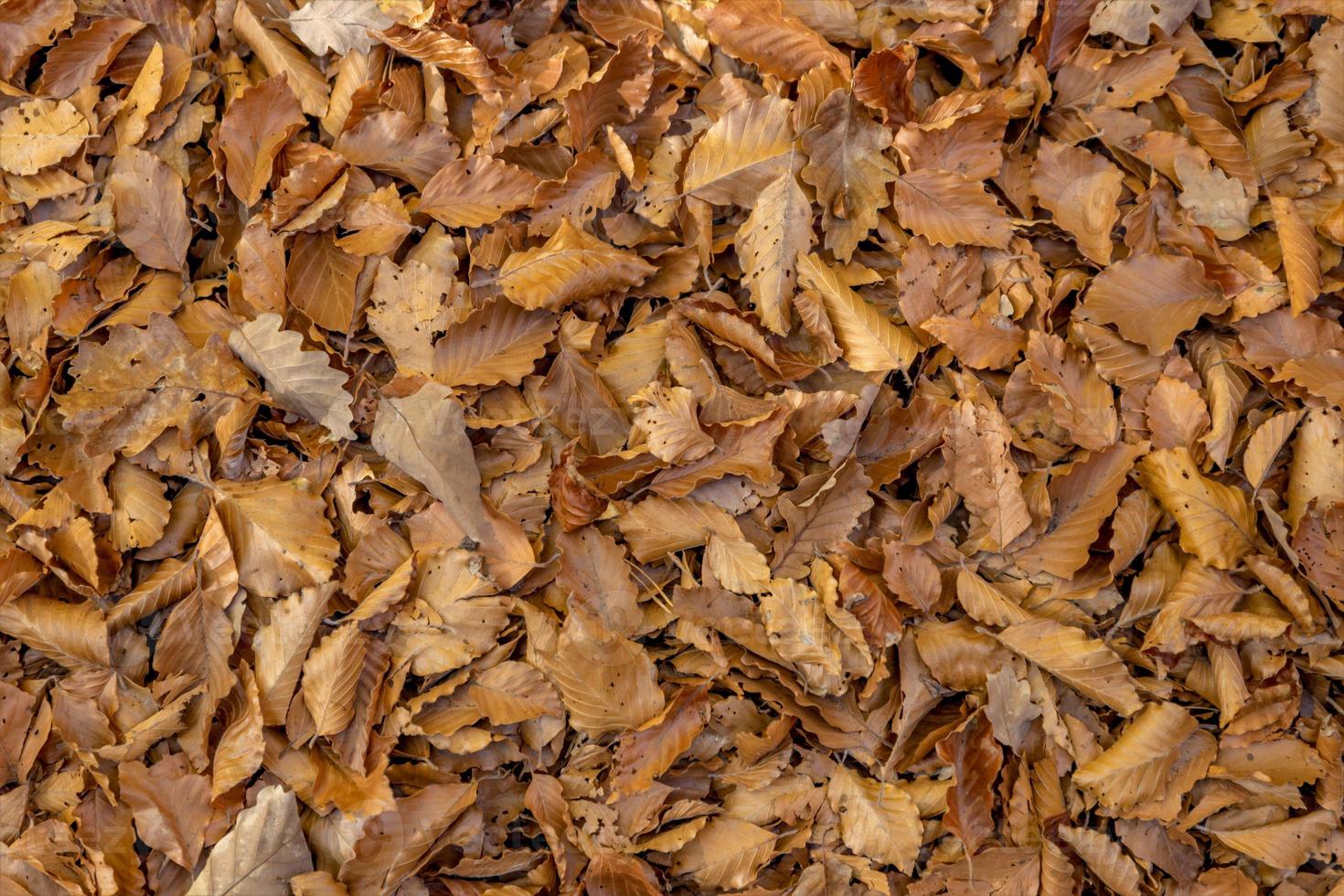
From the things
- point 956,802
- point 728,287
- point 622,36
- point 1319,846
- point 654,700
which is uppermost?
point 622,36

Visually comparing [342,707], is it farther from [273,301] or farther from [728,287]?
[728,287]

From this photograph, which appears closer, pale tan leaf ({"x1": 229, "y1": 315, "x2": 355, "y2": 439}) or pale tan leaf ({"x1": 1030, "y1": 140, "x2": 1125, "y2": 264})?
pale tan leaf ({"x1": 229, "y1": 315, "x2": 355, "y2": 439})

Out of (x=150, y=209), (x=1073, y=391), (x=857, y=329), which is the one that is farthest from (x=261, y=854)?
(x=1073, y=391)

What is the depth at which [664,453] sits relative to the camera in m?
1.51

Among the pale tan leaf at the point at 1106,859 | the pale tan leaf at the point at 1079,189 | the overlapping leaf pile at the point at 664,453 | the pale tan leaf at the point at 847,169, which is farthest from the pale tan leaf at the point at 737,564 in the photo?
the pale tan leaf at the point at 1079,189

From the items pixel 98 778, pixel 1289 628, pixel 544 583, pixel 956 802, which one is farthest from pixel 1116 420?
pixel 98 778

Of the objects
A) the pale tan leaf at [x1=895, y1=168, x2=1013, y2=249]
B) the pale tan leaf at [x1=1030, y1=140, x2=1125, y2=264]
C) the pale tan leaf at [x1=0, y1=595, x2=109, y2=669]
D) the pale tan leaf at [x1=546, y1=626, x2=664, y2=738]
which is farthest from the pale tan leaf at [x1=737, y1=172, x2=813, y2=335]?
the pale tan leaf at [x1=0, y1=595, x2=109, y2=669]

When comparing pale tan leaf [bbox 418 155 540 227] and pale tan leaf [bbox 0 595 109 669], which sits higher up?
pale tan leaf [bbox 418 155 540 227]

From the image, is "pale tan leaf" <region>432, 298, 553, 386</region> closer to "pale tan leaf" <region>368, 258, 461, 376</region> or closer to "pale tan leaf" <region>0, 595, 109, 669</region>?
"pale tan leaf" <region>368, 258, 461, 376</region>

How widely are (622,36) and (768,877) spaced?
1.46 metres

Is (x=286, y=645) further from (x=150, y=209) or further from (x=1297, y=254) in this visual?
(x=1297, y=254)

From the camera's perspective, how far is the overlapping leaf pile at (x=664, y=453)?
149 centimetres

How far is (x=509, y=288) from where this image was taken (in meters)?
1.58

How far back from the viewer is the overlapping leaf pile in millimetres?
1488
